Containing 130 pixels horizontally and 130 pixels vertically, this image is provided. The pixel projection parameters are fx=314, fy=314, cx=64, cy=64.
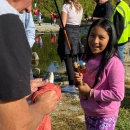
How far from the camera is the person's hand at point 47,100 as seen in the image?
1.61m

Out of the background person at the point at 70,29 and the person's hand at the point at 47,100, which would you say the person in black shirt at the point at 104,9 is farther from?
the person's hand at the point at 47,100

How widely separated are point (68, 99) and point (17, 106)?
12.6ft

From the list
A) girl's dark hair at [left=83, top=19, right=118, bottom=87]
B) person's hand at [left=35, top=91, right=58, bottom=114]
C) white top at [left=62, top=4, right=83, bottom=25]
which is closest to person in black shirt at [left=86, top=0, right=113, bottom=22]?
white top at [left=62, top=4, right=83, bottom=25]

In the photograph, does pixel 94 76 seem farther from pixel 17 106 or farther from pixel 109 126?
pixel 17 106

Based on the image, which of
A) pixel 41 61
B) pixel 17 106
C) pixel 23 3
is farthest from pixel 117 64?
pixel 41 61

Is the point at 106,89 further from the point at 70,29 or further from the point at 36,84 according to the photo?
the point at 70,29

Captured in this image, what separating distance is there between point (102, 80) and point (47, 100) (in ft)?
3.50

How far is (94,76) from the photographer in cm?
270

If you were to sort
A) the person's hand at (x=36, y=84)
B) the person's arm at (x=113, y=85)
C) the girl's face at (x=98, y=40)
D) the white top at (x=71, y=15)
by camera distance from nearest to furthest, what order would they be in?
the person's hand at (x=36, y=84) < the person's arm at (x=113, y=85) < the girl's face at (x=98, y=40) < the white top at (x=71, y=15)

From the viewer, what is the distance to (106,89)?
2643 mm

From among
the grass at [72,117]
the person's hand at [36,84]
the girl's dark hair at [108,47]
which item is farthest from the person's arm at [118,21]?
the person's hand at [36,84]

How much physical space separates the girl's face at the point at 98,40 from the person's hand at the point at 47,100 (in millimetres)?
1114

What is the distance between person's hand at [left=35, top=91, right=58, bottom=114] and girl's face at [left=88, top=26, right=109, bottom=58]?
1.11m

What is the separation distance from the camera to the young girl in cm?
258
